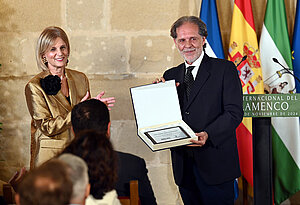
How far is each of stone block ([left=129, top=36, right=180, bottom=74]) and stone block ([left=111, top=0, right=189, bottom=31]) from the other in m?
0.13

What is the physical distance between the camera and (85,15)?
4.60 m

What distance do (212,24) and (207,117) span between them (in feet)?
5.08

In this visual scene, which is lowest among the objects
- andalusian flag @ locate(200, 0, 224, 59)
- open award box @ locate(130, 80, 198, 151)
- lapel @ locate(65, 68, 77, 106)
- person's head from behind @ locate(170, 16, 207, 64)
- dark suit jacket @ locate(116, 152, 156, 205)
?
dark suit jacket @ locate(116, 152, 156, 205)

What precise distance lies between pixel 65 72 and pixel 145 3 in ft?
4.77

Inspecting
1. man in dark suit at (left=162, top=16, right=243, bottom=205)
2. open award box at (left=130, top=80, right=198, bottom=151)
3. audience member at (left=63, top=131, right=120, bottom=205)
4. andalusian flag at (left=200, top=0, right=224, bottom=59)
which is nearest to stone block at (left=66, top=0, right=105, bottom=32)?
andalusian flag at (left=200, top=0, right=224, bottom=59)

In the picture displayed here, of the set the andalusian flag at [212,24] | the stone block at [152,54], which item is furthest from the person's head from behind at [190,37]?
the stone block at [152,54]

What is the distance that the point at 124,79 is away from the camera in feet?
15.3

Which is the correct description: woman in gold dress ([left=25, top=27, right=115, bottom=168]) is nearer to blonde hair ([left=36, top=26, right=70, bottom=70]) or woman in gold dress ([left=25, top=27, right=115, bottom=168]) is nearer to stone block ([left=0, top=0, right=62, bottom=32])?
blonde hair ([left=36, top=26, right=70, bottom=70])

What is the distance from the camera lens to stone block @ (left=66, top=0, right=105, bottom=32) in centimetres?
459

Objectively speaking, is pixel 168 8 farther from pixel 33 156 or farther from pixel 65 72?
pixel 33 156

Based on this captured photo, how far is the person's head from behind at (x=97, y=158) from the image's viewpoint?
6.04ft

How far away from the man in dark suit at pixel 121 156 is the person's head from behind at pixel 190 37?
37.2 inches

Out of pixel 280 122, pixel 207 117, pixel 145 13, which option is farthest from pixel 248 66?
pixel 207 117

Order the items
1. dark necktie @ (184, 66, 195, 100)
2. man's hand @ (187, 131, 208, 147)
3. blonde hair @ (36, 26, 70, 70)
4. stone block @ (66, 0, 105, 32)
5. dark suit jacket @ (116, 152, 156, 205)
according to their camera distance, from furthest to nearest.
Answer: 1. stone block @ (66, 0, 105, 32)
2. blonde hair @ (36, 26, 70, 70)
3. dark necktie @ (184, 66, 195, 100)
4. man's hand @ (187, 131, 208, 147)
5. dark suit jacket @ (116, 152, 156, 205)
